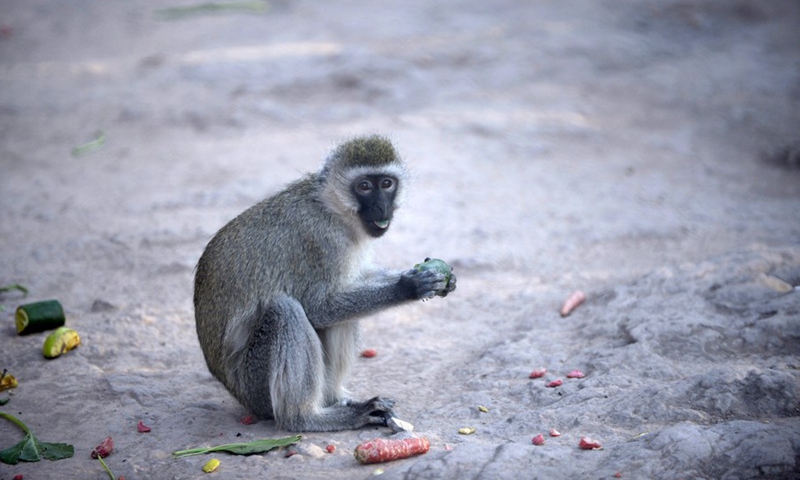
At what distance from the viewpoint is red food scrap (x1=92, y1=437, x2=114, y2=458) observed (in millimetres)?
4391

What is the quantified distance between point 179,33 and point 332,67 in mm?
3012

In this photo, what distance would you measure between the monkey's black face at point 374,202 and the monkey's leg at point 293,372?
72 centimetres

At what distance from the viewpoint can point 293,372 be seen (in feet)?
15.1

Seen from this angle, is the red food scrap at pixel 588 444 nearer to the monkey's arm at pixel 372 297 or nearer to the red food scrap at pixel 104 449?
the monkey's arm at pixel 372 297

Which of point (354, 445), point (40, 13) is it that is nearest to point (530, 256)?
point (354, 445)

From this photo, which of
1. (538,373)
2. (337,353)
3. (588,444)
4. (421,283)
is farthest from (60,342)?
(588,444)

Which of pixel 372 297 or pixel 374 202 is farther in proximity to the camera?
pixel 374 202

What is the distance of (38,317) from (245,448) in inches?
94.5

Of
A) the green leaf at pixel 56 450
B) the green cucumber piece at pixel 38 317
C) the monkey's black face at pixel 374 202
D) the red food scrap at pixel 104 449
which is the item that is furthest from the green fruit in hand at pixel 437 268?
the green cucumber piece at pixel 38 317

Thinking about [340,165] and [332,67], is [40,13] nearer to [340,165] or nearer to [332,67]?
[332,67]

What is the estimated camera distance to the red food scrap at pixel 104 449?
4.39 m

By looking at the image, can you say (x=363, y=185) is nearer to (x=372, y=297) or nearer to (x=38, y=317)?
(x=372, y=297)

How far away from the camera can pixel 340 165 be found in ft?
16.6

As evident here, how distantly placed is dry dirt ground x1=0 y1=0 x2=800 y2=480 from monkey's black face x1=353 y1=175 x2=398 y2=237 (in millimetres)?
714
